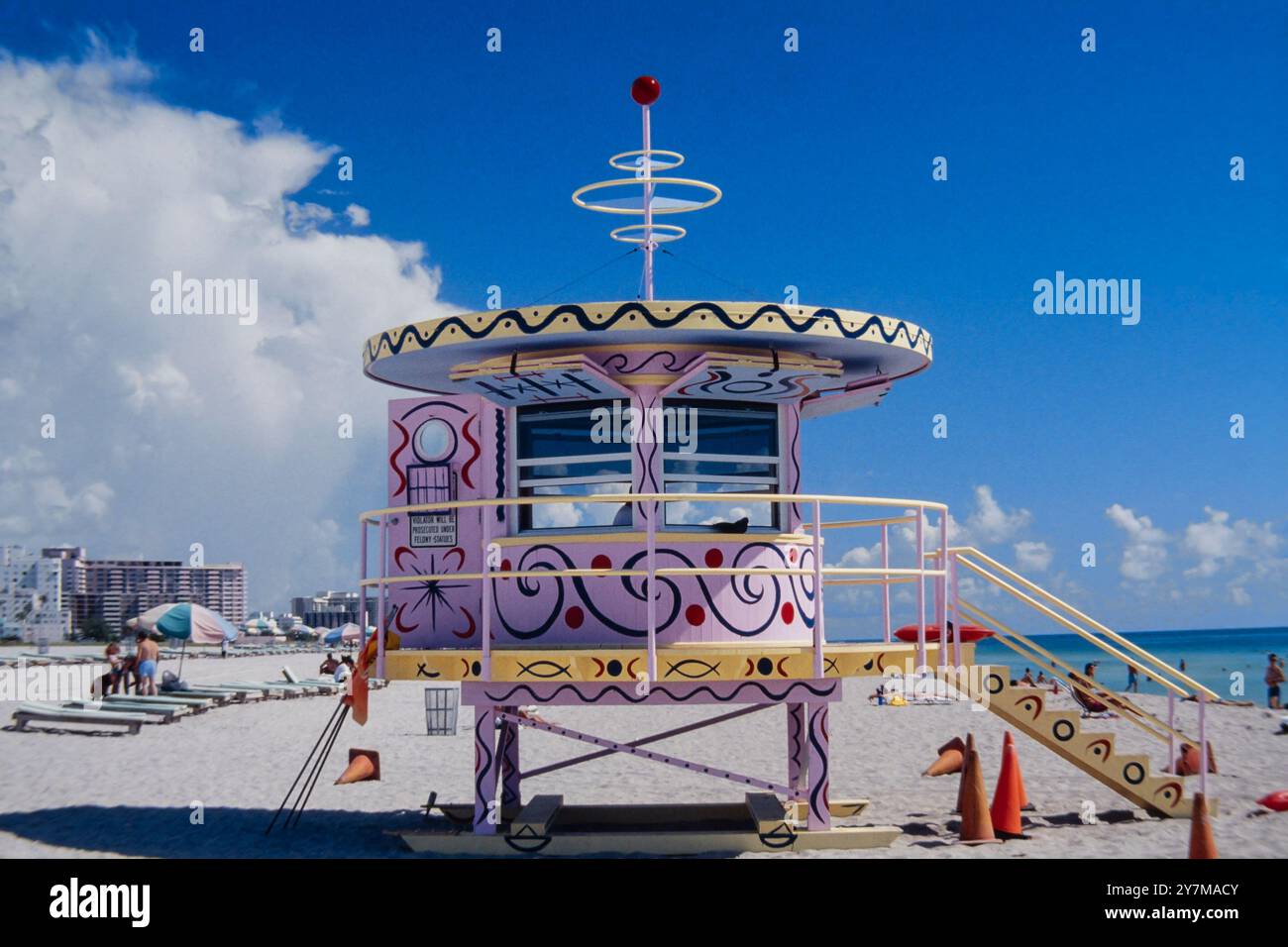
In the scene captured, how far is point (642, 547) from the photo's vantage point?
1367cm

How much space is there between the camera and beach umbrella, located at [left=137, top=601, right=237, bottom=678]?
4075cm

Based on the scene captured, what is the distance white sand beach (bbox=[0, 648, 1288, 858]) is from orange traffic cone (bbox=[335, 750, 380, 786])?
0.29 meters

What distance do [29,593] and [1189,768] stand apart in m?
119

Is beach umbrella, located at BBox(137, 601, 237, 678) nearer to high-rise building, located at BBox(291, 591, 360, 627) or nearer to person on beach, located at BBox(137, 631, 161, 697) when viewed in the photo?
person on beach, located at BBox(137, 631, 161, 697)

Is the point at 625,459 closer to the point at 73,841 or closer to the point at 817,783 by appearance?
the point at 817,783

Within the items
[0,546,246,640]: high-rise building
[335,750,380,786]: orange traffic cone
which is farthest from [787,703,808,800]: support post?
[0,546,246,640]: high-rise building

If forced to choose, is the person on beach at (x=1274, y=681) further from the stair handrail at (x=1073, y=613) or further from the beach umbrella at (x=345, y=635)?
the beach umbrella at (x=345, y=635)

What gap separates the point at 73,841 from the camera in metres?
16.5

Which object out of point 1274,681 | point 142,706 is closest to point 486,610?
point 142,706

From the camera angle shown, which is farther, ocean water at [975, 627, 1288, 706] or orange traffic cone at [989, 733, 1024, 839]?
ocean water at [975, 627, 1288, 706]

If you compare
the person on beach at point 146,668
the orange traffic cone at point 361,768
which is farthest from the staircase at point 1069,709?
the person on beach at point 146,668
